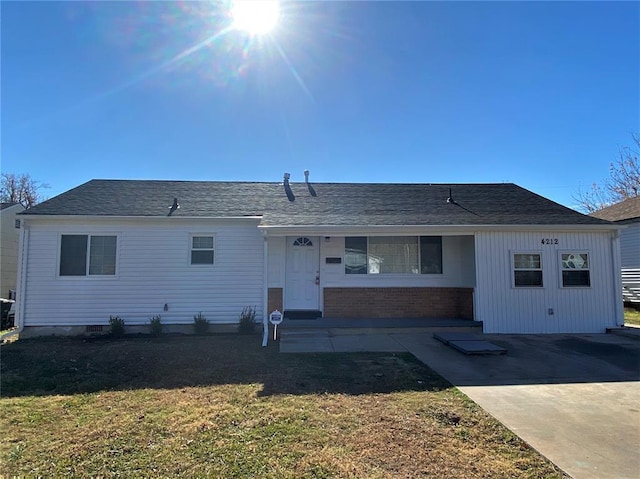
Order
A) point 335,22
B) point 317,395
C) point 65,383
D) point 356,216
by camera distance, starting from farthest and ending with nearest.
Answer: point 356,216, point 335,22, point 65,383, point 317,395

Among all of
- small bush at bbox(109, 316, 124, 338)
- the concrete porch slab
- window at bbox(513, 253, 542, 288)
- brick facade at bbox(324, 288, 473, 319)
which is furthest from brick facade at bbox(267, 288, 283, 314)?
window at bbox(513, 253, 542, 288)

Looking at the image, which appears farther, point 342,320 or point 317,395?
point 342,320

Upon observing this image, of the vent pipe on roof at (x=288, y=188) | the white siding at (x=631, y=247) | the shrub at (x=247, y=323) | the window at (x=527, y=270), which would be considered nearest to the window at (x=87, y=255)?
the shrub at (x=247, y=323)

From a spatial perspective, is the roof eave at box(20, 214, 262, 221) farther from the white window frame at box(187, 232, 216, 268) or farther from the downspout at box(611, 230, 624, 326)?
the downspout at box(611, 230, 624, 326)

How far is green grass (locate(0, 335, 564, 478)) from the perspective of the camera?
3242 mm

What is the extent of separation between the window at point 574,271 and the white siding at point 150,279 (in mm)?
7847

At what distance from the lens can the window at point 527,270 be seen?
9430 mm

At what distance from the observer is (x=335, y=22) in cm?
805

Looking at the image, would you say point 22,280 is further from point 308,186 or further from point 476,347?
point 476,347

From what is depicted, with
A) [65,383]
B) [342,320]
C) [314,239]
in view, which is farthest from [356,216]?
[65,383]

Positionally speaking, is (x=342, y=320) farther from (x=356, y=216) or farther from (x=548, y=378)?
(x=548, y=378)

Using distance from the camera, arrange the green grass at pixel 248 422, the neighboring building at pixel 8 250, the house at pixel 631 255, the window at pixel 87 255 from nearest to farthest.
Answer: the green grass at pixel 248 422 → the window at pixel 87 255 → the house at pixel 631 255 → the neighboring building at pixel 8 250

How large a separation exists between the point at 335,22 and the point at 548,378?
7899 mm

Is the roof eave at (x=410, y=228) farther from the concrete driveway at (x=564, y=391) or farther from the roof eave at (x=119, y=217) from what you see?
the concrete driveway at (x=564, y=391)
